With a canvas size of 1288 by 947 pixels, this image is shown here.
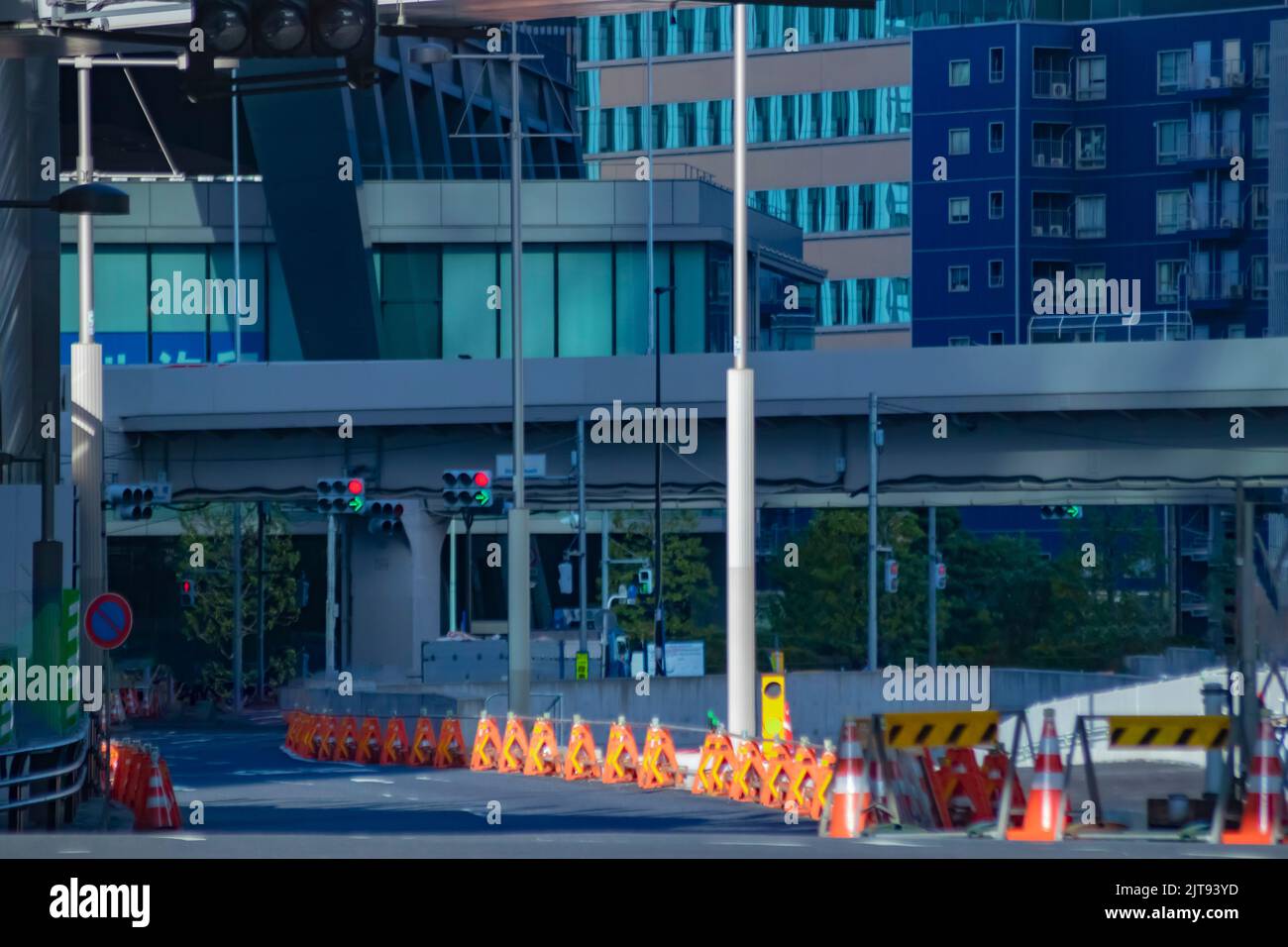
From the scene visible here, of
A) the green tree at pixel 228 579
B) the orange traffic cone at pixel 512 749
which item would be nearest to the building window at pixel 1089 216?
the green tree at pixel 228 579

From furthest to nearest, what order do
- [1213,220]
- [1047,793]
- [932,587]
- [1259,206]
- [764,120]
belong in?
[764,120] → [1213,220] → [1259,206] → [932,587] → [1047,793]

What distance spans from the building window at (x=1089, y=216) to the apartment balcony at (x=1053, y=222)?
371 mm

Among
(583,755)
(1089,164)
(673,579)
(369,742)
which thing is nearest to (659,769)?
(583,755)

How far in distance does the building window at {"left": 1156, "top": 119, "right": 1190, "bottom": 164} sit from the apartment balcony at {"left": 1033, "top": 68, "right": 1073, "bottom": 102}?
4563 millimetres

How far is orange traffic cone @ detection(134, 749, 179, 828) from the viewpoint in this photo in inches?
910

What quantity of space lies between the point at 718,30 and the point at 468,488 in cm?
7173

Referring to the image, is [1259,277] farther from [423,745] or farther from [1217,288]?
[423,745]

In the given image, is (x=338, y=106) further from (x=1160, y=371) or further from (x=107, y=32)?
(x=107, y=32)

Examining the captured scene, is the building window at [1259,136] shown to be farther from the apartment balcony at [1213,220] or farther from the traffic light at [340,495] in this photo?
the traffic light at [340,495]

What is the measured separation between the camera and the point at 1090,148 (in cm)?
10256

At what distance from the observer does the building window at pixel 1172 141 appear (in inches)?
3969

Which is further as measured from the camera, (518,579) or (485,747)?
(518,579)

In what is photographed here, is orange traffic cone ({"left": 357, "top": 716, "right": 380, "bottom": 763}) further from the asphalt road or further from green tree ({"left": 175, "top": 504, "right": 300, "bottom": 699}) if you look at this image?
green tree ({"left": 175, "top": 504, "right": 300, "bottom": 699})

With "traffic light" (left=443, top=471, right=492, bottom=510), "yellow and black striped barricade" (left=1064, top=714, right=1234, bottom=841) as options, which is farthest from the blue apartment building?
"yellow and black striped barricade" (left=1064, top=714, right=1234, bottom=841)
